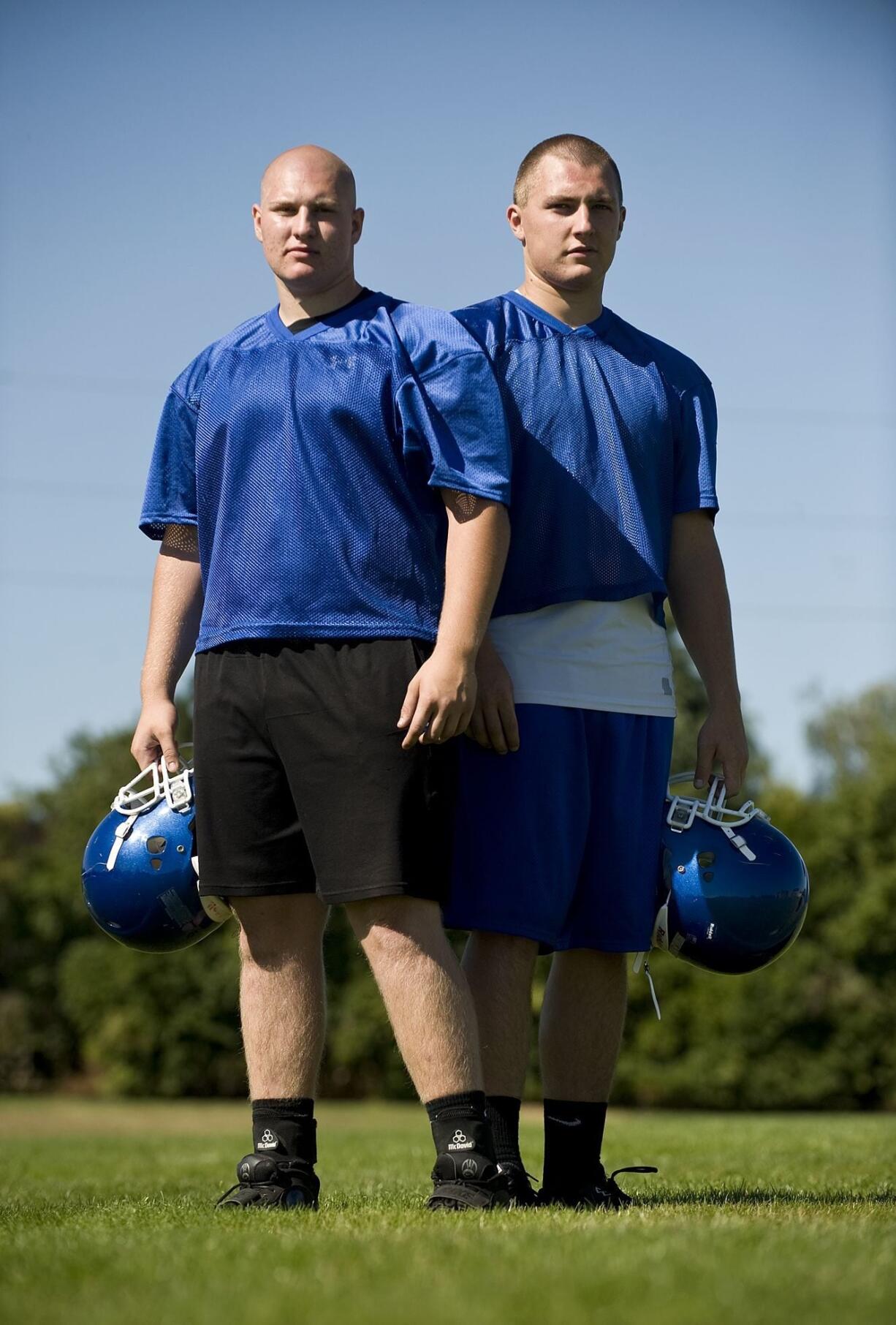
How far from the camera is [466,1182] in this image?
330cm

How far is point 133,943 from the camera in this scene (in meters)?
4.00

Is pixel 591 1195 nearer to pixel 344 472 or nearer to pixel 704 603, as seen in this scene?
pixel 704 603

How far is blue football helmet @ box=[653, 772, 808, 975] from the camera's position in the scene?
3.90 metres

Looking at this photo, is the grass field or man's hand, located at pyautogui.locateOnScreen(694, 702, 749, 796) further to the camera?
man's hand, located at pyautogui.locateOnScreen(694, 702, 749, 796)

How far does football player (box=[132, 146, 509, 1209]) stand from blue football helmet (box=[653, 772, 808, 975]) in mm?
733

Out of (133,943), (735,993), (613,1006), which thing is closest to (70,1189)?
(133,943)

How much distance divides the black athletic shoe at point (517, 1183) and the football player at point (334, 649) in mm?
259

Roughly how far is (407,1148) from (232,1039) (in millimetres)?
24117

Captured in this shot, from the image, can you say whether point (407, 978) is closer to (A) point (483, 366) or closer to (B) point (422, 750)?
(B) point (422, 750)

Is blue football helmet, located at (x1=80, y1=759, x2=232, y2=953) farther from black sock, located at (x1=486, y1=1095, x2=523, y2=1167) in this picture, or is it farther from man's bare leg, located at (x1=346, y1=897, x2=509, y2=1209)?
black sock, located at (x1=486, y1=1095, x2=523, y2=1167)

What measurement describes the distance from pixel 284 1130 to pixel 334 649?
41.3 inches

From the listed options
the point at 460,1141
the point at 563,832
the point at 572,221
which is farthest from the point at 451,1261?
the point at 572,221

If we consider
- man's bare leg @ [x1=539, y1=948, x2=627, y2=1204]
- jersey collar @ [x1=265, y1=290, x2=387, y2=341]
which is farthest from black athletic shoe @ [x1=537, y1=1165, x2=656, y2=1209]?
jersey collar @ [x1=265, y1=290, x2=387, y2=341]

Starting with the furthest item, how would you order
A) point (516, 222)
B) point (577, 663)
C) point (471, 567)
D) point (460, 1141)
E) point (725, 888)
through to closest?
1. point (516, 222)
2. point (725, 888)
3. point (577, 663)
4. point (471, 567)
5. point (460, 1141)
